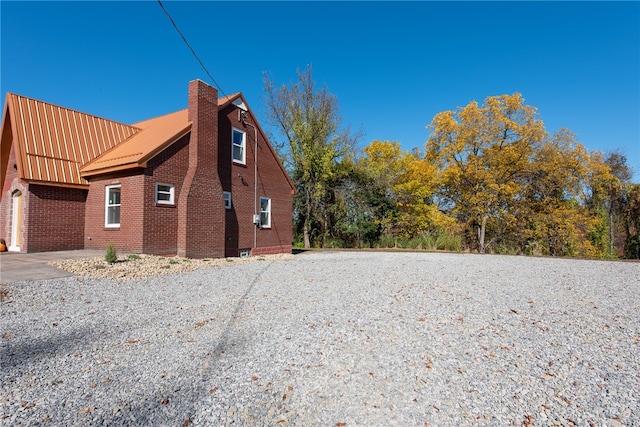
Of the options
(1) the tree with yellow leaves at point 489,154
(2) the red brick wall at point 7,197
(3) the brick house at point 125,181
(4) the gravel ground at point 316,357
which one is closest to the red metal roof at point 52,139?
(3) the brick house at point 125,181

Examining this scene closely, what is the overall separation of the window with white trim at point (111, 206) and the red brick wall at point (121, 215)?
152mm

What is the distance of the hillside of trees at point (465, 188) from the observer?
20859 millimetres

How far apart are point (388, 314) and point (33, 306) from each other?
228 inches

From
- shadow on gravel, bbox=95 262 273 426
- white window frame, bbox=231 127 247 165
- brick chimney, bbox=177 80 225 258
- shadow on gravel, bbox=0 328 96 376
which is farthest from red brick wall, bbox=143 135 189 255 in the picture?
shadow on gravel, bbox=95 262 273 426

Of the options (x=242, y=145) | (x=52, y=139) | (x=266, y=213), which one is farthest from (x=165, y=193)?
(x=266, y=213)

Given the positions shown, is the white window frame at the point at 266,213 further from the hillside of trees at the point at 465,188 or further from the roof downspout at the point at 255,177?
the hillside of trees at the point at 465,188

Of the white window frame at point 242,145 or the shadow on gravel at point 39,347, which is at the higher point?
the white window frame at point 242,145

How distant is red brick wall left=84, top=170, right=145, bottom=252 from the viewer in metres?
10.4

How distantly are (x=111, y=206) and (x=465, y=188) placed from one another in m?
21.1

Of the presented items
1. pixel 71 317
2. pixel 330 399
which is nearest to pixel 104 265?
pixel 71 317

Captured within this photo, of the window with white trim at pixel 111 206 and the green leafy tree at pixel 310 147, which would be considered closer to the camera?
the window with white trim at pixel 111 206

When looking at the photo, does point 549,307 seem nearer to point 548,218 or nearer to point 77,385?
point 77,385

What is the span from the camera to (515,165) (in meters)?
21.3

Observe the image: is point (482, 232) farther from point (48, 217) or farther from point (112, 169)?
point (48, 217)
